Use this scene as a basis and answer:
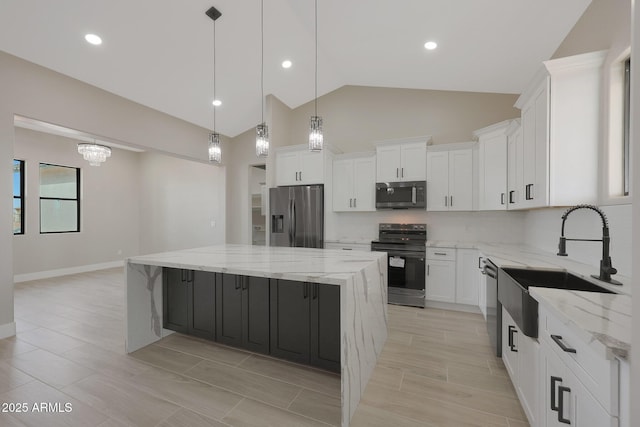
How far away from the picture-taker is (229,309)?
2.53 metres

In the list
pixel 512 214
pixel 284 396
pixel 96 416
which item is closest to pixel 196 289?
pixel 96 416

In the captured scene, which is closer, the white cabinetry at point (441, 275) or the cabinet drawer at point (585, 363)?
the cabinet drawer at point (585, 363)

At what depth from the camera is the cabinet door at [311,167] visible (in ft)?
14.3

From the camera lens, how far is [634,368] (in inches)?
29.2

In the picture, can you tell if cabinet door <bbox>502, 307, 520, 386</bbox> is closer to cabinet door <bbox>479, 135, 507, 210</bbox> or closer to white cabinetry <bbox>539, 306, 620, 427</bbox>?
white cabinetry <bbox>539, 306, 620, 427</bbox>

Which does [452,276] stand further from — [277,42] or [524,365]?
[277,42]

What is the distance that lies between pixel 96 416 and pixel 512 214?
4.86 metres

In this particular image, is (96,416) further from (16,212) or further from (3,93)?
(16,212)

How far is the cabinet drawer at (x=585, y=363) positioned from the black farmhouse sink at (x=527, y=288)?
0.13 meters

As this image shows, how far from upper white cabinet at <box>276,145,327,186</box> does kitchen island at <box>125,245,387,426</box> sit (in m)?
1.89

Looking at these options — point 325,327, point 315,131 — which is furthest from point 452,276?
point 315,131

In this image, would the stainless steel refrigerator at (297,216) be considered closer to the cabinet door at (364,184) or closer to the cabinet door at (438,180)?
the cabinet door at (364,184)

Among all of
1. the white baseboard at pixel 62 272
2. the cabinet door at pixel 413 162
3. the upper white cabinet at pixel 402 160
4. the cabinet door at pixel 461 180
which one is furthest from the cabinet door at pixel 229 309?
the white baseboard at pixel 62 272

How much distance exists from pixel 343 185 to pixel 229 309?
2746 millimetres
